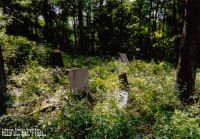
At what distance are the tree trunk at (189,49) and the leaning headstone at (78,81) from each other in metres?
3.51

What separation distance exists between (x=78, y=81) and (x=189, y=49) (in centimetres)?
411

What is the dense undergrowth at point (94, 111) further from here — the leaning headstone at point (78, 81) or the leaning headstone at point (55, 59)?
the leaning headstone at point (55, 59)

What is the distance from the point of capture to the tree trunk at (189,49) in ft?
12.8

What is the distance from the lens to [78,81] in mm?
4867

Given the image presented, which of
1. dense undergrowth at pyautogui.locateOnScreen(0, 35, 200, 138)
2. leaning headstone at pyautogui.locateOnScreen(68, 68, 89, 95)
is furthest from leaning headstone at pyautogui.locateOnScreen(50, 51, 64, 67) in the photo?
leaning headstone at pyautogui.locateOnScreen(68, 68, 89, 95)

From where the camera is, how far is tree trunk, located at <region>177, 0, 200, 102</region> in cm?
392

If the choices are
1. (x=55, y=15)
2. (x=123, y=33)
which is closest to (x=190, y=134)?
(x=123, y=33)

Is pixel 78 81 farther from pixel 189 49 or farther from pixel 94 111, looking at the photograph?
pixel 189 49

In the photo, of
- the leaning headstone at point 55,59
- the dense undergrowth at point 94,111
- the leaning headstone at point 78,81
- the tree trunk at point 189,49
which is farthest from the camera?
the leaning headstone at point 55,59

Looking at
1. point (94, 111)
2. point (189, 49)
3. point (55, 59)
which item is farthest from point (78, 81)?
point (189, 49)

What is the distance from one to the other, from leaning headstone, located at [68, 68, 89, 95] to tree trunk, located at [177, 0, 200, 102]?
3.51 meters

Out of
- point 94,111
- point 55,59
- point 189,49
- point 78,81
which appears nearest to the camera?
point 94,111

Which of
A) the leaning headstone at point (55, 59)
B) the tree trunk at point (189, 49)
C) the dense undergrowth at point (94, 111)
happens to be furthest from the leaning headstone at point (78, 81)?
the tree trunk at point (189, 49)

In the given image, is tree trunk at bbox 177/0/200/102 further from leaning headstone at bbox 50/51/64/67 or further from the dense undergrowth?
leaning headstone at bbox 50/51/64/67
